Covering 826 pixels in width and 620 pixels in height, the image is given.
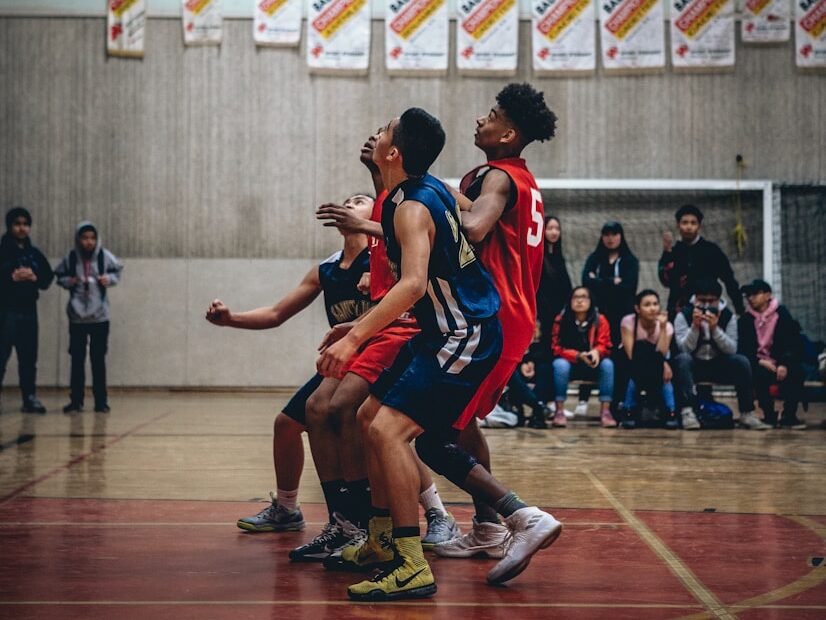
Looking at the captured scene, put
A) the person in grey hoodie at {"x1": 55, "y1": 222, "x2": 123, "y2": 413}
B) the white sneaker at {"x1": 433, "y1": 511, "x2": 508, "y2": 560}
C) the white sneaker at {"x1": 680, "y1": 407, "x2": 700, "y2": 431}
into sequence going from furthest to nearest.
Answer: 1. the person in grey hoodie at {"x1": 55, "y1": 222, "x2": 123, "y2": 413}
2. the white sneaker at {"x1": 680, "y1": 407, "x2": 700, "y2": 431}
3. the white sneaker at {"x1": 433, "y1": 511, "x2": 508, "y2": 560}

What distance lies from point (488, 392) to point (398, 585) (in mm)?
820

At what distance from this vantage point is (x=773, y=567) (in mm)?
4066

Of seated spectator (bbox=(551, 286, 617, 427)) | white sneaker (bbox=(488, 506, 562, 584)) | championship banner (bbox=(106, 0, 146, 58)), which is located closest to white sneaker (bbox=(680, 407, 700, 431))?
seated spectator (bbox=(551, 286, 617, 427))

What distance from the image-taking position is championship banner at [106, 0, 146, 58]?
44.9 feet

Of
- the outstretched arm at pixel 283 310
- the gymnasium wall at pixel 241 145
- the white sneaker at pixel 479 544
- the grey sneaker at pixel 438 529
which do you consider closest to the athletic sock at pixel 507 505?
the white sneaker at pixel 479 544

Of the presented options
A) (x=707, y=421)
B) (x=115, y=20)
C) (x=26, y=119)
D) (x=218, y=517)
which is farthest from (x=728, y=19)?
(x=218, y=517)

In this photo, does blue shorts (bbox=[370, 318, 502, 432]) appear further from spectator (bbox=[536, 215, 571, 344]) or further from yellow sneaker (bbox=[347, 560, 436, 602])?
spectator (bbox=[536, 215, 571, 344])

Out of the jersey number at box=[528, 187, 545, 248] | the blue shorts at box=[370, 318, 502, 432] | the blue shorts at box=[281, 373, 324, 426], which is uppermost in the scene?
the jersey number at box=[528, 187, 545, 248]

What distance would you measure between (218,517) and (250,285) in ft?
28.8

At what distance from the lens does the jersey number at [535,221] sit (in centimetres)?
435

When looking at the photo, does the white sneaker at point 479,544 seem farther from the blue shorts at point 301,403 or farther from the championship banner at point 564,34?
the championship banner at point 564,34

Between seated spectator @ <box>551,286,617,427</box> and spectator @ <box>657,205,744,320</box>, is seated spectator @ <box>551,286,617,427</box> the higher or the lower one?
the lower one

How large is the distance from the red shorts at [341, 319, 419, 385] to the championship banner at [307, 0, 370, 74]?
32.5 feet

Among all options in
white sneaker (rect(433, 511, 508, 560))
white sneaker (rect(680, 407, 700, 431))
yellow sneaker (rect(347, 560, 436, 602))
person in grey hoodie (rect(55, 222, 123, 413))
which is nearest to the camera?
yellow sneaker (rect(347, 560, 436, 602))
